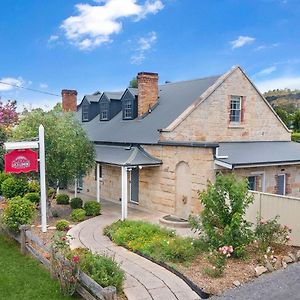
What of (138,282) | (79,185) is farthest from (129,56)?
(138,282)

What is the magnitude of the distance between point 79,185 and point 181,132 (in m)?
9.99

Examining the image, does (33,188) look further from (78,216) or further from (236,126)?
(236,126)

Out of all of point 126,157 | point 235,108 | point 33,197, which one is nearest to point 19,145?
point 33,197

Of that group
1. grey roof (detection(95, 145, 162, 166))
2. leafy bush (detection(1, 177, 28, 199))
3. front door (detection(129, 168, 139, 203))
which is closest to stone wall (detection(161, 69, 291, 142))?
grey roof (detection(95, 145, 162, 166))

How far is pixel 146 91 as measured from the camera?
2269 cm

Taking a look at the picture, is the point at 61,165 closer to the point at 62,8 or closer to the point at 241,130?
the point at 62,8

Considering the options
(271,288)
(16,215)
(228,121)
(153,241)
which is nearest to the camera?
(271,288)

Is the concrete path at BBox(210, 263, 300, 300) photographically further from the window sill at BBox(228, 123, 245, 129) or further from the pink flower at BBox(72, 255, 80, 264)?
the window sill at BBox(228, 123, 245, 129)

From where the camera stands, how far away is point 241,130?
21.5 m

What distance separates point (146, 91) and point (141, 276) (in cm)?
1431

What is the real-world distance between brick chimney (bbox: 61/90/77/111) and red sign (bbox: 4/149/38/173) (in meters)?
19.6

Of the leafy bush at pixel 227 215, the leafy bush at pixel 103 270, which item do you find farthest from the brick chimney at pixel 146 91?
the leafy bush at pixel 103 270

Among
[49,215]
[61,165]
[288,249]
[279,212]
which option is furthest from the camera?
[49,215]

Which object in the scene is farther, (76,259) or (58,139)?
(58,139)
